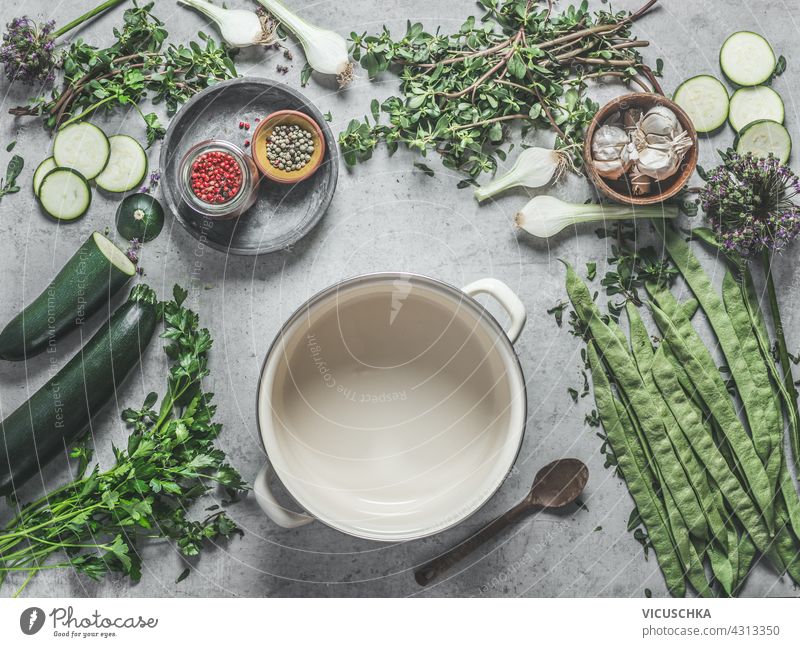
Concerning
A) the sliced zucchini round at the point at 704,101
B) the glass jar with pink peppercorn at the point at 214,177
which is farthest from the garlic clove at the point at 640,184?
the glass jar with pink peppercorn at the point at 214,177

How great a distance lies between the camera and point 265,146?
146 centimetres

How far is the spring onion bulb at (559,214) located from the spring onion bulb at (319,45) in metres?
0.52

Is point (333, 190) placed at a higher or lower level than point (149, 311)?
higher

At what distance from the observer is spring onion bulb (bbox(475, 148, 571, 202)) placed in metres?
1.50

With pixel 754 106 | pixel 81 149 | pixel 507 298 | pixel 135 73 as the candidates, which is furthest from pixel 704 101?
pixel 81 149

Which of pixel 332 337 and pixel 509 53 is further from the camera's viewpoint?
pixel 509 53

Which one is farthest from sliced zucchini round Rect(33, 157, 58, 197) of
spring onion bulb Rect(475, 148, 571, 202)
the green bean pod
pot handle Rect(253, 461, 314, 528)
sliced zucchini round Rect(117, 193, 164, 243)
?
the green bean pod

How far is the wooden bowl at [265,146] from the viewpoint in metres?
1.44

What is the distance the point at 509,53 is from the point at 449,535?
1105 millimetres

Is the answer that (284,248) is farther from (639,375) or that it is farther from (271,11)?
(639,375)

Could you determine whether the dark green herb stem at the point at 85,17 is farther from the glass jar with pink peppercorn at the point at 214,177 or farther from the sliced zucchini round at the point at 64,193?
the glass jar with pink peppercorn at the point at 214,177

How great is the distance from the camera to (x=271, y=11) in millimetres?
1521
